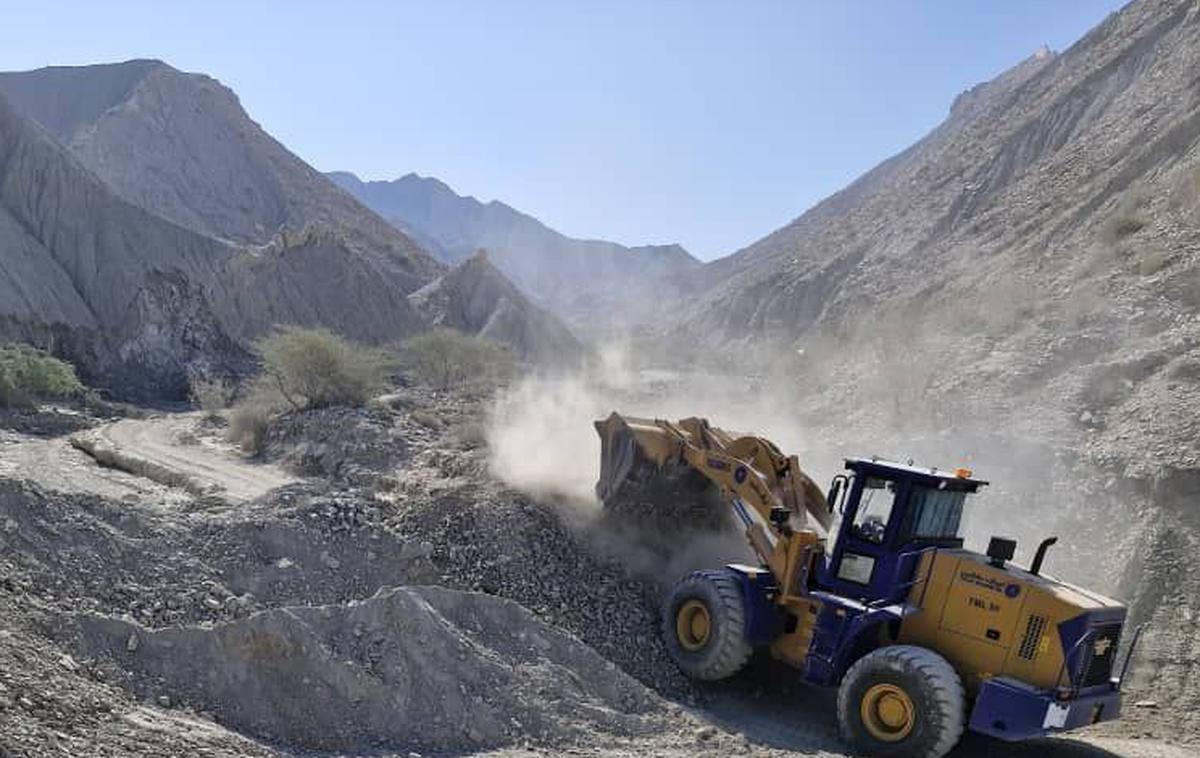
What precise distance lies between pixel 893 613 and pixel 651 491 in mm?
3766

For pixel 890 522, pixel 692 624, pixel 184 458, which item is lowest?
pixel 184 458

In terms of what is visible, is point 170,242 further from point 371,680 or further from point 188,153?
point 371,680

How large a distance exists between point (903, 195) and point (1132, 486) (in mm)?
43944

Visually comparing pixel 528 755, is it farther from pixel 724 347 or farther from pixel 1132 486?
pixel 724 347

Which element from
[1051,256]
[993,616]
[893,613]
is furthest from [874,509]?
[1051,256]

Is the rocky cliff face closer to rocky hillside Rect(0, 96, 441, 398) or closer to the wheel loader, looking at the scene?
rocky hillside Rect(0, 96, 441, 398)

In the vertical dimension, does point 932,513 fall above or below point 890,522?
above

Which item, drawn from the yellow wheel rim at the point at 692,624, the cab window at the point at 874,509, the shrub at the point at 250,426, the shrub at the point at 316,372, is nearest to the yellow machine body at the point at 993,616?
the cab window at the point at 874,509

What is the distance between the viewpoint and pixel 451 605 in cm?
897

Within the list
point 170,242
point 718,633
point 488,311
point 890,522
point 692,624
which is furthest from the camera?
point 488,311

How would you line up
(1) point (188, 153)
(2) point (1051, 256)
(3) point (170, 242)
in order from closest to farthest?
(2) point (1051, 256)
(3) point (170, 242)
(1) point (188, 153)

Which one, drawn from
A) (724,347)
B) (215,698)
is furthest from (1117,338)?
(724,347)

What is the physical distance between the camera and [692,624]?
9.92 meters

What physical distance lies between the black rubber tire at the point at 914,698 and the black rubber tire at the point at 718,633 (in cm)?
130
